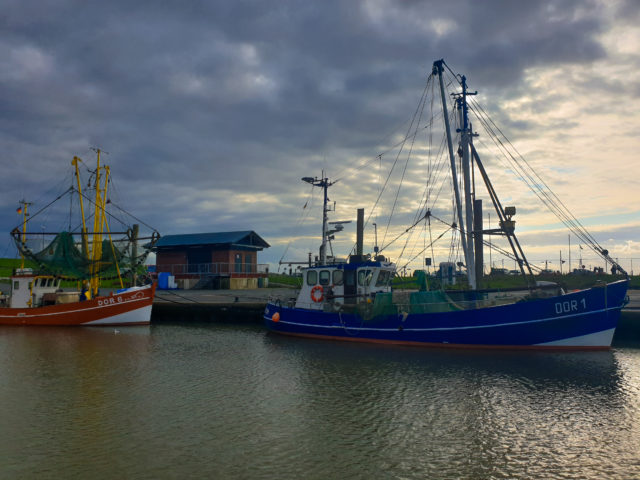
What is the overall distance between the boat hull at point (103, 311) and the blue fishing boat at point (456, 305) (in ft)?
30.3

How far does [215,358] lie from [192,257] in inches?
1368

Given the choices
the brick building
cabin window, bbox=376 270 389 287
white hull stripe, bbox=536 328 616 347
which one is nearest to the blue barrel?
the brick building

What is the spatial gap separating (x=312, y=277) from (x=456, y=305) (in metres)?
7.98

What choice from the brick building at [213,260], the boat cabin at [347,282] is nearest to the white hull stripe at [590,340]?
the boat cabin at [347,282]

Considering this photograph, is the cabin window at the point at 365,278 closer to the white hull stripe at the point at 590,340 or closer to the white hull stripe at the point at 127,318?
the white hull stripe at the point at 590,340

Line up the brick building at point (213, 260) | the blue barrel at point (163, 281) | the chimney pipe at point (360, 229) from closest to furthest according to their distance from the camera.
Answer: the chimney pipe at point (360, 229)
the blue barrel at point (163, 281)
the brick building at point (213, 260)

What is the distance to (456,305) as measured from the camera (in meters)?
19.8

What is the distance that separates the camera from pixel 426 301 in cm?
2023

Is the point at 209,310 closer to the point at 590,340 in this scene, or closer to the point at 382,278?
the point at 382,278

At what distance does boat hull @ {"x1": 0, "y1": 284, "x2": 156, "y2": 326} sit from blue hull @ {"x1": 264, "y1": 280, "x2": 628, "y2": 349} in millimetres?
17124

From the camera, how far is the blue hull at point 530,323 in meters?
18.4

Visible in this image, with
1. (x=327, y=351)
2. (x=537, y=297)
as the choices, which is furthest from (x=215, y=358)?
(x=537, y=297)

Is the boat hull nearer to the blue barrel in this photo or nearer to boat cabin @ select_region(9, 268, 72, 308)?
boat cabin @ select_region(9, 268, 72, 308)

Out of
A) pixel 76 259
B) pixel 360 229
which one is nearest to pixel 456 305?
pixel 360 229
